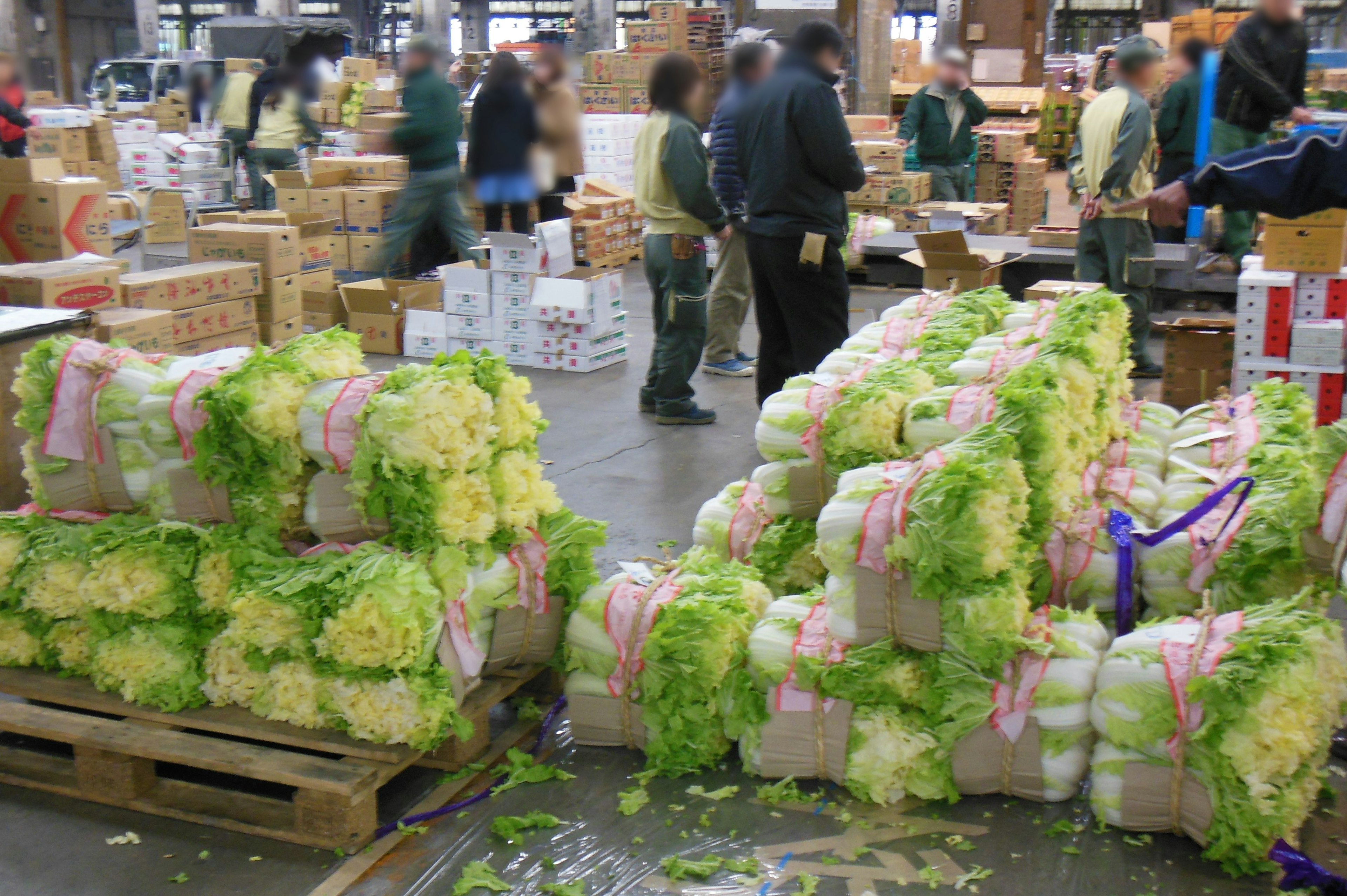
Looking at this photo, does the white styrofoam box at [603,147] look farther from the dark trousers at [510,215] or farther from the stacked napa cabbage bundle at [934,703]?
the stacked napa cabbage bundle at [934,703]

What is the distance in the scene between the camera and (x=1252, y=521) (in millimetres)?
3818

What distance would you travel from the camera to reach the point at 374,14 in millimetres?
40750

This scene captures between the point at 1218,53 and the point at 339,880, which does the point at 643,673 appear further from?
the point at 1218,53

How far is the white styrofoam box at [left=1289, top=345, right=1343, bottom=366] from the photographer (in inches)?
265

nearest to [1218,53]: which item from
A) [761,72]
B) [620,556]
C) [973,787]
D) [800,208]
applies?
[761,72]

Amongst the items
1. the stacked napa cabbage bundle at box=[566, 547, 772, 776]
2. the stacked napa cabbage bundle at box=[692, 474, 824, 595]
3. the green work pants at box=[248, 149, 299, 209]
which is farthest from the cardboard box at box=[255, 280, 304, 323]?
the green work pants at box=[248, 149, 299, 209]

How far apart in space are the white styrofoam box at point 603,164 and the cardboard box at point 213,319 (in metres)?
8.93

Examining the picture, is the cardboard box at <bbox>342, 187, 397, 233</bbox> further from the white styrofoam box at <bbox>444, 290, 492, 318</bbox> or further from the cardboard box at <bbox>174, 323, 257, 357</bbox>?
the cardboard box at <bbox>174, 323, 257, 357</bbox>

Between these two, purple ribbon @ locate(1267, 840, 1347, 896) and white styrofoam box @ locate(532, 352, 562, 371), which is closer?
purple ribbon @ locate(1267, 840, 1347, 896)

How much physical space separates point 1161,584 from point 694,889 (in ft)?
6.30

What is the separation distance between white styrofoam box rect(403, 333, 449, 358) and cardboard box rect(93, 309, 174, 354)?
3355mm

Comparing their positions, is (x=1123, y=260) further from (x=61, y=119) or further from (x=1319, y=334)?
(x=61, y=119)

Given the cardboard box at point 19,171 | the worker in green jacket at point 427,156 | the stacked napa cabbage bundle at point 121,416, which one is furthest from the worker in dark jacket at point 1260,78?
the cardboard box at point 19,171

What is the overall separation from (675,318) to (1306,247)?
3.65m
